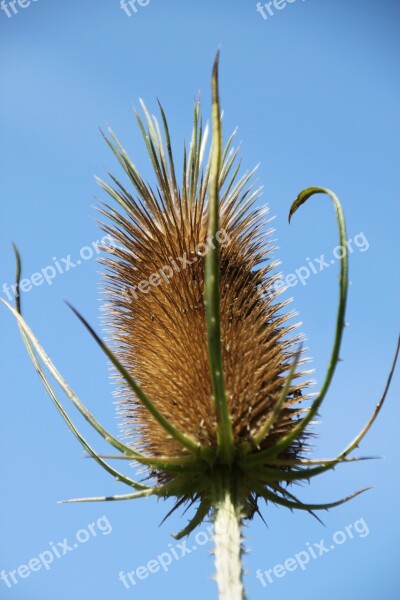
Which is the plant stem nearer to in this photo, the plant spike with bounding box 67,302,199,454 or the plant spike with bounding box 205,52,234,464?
the plant spike with bounding box 67,302,199,454

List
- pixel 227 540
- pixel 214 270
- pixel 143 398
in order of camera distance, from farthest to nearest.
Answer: pixel 227 540
pixel 143 398
pixel 214 270

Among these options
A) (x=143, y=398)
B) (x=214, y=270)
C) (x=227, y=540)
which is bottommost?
(x=227, y=540)

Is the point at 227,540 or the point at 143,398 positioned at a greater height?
the point at 143,398

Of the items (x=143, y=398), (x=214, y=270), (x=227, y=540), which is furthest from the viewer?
(x=227, y=540)

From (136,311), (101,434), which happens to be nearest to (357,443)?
(101,434)

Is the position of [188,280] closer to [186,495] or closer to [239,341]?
[239,341]

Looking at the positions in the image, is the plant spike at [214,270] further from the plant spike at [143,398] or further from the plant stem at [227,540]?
the plant stem at [227,540]

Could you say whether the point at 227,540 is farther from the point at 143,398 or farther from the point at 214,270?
the point at 214,270

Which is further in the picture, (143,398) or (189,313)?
(189,313)

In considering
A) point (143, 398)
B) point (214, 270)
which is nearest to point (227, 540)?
point (143, 398)
